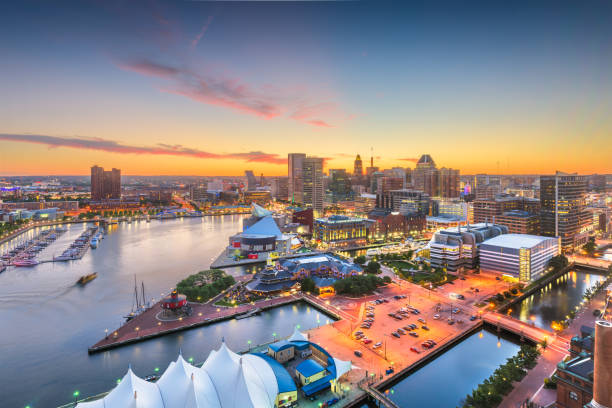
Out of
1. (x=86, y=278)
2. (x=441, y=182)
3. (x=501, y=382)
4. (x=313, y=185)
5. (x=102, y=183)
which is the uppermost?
(x=102, y=183)

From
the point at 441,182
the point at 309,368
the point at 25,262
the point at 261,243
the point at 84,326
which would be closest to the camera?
the point at 309,368

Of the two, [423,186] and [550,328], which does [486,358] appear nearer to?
[550,328]

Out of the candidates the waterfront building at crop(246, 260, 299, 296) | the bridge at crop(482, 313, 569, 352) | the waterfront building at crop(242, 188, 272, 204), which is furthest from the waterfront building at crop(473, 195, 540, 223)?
the waterfront building at crop(242, 188, 272, 204)

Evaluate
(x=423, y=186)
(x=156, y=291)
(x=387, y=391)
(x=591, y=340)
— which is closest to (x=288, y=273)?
(x=156, y=291)

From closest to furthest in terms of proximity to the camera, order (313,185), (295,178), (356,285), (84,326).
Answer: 1. (84,326)
2. (356,285)
3. (313,185)
4. (295,178)

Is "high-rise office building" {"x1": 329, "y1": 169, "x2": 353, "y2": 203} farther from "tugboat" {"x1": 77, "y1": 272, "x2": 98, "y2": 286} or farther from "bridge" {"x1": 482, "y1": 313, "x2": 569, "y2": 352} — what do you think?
"bridge" {"x1": 482, "y1": 313, "x2": 569, "y2": 352}

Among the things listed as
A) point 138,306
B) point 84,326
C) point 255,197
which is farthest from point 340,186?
point 84,326

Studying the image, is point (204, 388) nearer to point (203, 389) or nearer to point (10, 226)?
point (203, 389)

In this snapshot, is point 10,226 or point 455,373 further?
point 10,226
